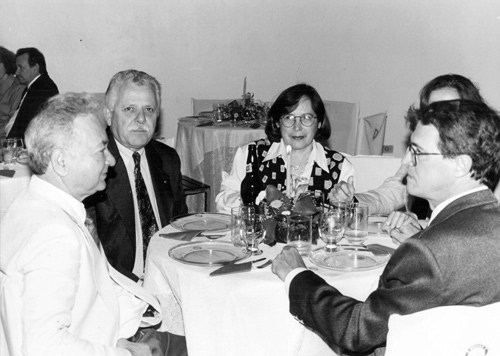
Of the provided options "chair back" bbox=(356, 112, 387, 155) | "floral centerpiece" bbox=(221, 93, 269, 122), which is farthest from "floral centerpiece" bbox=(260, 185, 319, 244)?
"floral centerpiece" bbox=(221, 93, 269, 122)

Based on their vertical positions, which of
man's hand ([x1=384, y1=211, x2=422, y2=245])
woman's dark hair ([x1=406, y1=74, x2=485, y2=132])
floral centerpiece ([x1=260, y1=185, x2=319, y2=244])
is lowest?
man's hand ([x1=384, y1=211, x2=422, y2=245])

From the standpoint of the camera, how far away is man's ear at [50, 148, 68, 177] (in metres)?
1.73

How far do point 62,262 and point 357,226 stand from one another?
1194 mm

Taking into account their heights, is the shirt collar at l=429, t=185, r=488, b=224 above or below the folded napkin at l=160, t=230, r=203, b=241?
above

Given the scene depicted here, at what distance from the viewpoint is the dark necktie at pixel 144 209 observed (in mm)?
2912

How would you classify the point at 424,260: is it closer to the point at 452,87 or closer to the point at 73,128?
the point at 73,128

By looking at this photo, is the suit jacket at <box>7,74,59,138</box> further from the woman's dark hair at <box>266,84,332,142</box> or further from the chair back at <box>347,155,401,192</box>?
the chair back at <box>347,155,401,192</box>

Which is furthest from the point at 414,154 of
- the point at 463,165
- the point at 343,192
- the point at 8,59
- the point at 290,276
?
the point at 8,59

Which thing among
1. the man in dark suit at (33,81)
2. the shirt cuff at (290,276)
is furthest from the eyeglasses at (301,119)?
the man in dark suit at (33,81)

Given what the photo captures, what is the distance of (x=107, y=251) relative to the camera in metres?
2.78

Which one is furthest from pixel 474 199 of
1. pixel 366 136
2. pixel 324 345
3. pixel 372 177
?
pixel 366 136

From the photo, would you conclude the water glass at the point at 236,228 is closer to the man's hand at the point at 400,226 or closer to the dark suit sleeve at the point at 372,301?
the dark suit sleeve at the point at 372,301

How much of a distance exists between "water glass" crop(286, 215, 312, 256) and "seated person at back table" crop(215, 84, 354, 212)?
83 centimetres

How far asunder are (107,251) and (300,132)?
1092mm
